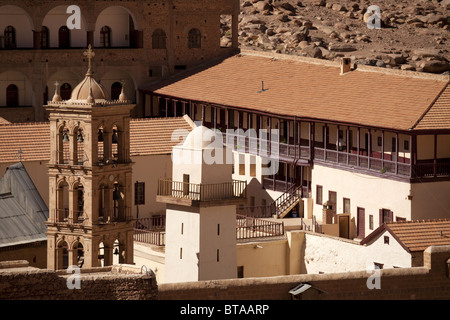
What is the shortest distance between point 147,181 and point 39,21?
15859mm

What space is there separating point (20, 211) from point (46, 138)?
38.7ft

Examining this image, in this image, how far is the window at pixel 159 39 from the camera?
9412 centimetres

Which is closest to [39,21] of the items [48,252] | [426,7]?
[48,252]

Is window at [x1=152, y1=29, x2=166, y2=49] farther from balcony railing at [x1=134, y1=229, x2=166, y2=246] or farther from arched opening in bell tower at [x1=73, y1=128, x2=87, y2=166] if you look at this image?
arched opening in bell tower at [x1=73, y1=128, x2=87, y2=166]

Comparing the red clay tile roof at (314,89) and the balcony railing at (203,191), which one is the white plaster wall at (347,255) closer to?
the red clay tile roof at (314,89)

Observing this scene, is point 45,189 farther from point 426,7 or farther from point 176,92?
point 426,7

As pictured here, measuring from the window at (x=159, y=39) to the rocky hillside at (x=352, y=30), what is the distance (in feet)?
37.4

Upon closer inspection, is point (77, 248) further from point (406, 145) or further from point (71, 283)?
point (406, 145)

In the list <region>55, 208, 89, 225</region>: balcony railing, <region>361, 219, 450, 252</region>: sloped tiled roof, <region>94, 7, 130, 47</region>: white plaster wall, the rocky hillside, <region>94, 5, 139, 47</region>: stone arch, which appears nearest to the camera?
<region>55, 208, 89, 225</region>: balcony railing

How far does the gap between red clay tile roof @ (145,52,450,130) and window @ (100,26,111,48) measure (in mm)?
3519

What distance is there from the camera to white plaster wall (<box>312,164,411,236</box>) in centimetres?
7288

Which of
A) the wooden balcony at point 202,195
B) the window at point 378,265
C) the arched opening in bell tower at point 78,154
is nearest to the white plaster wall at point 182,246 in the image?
the wooden balcony at point 202,195

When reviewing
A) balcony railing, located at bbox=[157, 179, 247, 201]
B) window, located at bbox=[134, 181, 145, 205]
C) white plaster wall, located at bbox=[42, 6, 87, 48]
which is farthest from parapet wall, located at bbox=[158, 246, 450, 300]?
white plaster wall, located at bbox=[42, 6, 87, 48]

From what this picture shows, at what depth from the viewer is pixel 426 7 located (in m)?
124
